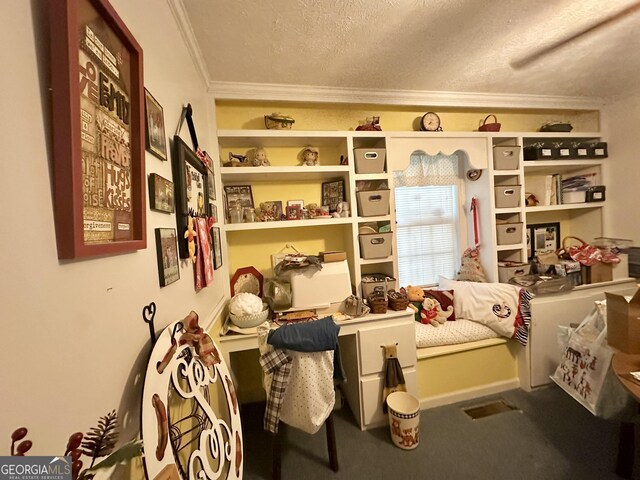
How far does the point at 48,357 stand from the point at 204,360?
1.79 ft

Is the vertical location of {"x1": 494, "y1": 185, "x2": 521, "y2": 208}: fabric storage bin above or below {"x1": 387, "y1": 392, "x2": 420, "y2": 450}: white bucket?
above

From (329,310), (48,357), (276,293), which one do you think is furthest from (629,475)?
(48,357)

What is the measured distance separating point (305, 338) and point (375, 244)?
998 mm

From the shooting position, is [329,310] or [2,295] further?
[329,310]

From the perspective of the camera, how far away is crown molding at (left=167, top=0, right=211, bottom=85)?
1.13 m

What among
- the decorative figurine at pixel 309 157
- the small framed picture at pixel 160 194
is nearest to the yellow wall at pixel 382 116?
the decorative figurine at pixel 309 157

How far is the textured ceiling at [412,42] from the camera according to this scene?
1.28 meters

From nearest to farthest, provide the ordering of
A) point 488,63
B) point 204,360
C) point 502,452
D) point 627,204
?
point 204,360, point 502,452, point 488,63, point 627,204

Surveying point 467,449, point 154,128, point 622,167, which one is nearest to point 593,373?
point 467,449

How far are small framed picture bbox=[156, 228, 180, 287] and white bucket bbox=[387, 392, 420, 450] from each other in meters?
1.53

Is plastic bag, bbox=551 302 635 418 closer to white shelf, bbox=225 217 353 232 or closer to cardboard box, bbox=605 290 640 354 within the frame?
cardboard box, bbox=605 290 640 354

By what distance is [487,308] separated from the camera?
212 centimetres

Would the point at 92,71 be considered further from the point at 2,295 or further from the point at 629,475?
the point at 629,475

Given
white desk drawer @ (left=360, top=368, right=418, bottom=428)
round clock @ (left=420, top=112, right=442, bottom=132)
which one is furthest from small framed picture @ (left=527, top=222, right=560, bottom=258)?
white desk drawer @ (left=360, top=368, right=418, bottom=428)
